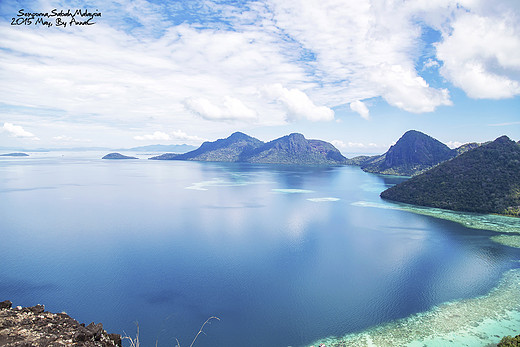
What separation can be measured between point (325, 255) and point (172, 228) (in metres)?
40.5

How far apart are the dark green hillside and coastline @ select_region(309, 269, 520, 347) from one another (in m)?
68.5

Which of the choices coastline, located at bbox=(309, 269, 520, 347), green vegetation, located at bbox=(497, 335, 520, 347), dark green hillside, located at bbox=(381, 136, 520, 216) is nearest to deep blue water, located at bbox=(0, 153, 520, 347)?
coastline, located at bbox=(309, 269, 520, 347)

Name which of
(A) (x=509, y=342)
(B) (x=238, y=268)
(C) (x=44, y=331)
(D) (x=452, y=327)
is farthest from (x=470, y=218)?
(C) (x=44, y=331)

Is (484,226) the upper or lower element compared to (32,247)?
upper

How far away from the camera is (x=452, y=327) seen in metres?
30.7

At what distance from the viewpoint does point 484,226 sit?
75125 millimetres

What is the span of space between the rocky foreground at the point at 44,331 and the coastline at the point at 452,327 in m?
22.3

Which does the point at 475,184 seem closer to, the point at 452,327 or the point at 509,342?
the point at 452,327

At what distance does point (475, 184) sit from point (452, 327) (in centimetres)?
9022

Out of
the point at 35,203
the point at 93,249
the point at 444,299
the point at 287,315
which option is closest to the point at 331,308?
the point at 287,315

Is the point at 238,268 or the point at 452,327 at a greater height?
the point at 452,327

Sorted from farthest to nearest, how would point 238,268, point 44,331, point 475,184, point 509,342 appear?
point 475,184
point 238,268
point 509,342
point 44,331

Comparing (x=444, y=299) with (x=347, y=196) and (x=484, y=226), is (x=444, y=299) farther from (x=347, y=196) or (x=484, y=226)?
(x=347, y=196)

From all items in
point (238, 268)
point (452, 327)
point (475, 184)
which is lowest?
point (238, 268)
